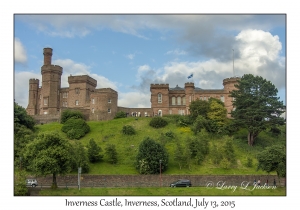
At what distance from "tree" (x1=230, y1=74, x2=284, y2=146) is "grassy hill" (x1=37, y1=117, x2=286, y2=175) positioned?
2900 mm

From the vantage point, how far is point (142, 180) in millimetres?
37719

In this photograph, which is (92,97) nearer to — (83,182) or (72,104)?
(72,104)

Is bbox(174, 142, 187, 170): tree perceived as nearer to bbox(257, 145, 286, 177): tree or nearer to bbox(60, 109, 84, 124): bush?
bbox(257, 145, 286, 177): tree

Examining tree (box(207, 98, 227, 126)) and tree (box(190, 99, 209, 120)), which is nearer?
tree (box(207, 98, 227, 126))

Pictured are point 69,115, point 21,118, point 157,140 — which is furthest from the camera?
point 69,115

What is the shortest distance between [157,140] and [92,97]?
21634 millimetres

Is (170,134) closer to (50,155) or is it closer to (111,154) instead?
(111,154)

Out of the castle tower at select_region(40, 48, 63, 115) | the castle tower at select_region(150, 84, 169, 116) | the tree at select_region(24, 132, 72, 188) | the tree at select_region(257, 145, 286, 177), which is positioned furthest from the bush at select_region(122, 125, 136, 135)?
the tree at select_region(257, 145, 286, 177)

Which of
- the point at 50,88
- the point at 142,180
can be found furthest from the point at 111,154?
the point at 50,88

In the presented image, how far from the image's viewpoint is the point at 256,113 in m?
51.1

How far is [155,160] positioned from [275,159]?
13516 millimetres

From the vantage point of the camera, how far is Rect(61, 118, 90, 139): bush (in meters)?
56.3

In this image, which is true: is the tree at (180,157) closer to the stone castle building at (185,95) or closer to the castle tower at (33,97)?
the stone castle building at (185,95)
